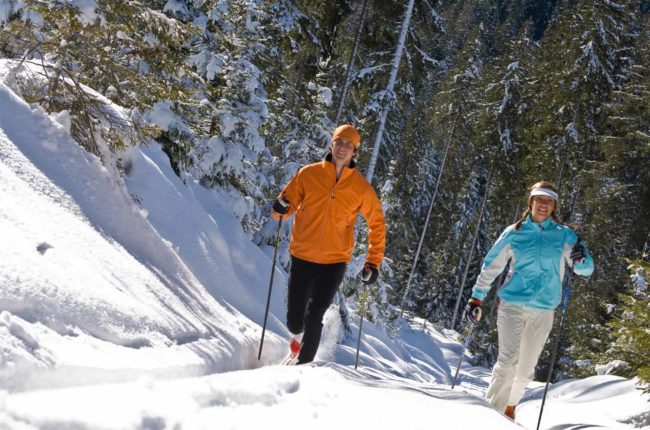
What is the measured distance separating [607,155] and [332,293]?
61.4 ft

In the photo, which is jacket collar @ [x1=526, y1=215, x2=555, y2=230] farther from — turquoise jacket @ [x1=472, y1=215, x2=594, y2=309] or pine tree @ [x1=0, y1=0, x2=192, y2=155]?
pine tree @ [x1=0, y1=0, x2=192, y2=155]

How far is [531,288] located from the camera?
5383 mm

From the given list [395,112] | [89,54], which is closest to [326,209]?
[89,54]

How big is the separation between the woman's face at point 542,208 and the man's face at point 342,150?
184 cm

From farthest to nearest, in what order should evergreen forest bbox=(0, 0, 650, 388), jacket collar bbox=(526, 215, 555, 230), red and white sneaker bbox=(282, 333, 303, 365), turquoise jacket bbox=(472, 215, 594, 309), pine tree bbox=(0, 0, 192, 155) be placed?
evergreen forest bbox=(0, 0, 650, 388), pine tree bbox=(0, 0, 192, 155), red and white sneaker bbox=(282, 333, 303, 365), jacket collar bbox=(526, 215, 555, 230), turquoise jacket bbox=(472, 215, 594, 309)

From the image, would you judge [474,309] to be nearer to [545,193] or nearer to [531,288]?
[531,288]

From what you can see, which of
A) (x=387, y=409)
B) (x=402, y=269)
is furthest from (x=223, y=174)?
(x=402, y=269)

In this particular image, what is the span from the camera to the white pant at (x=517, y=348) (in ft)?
17.7

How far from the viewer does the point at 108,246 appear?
16.3 ft

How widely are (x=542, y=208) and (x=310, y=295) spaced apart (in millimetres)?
2376

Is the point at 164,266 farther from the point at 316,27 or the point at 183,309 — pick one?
the point at 316,27

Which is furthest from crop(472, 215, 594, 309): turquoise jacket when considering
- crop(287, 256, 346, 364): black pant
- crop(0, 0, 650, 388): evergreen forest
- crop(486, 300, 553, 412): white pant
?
crop(0, 0, 650, 388): evergreen forest

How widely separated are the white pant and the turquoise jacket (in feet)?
0.37

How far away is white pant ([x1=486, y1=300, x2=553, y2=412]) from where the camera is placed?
5.39m
